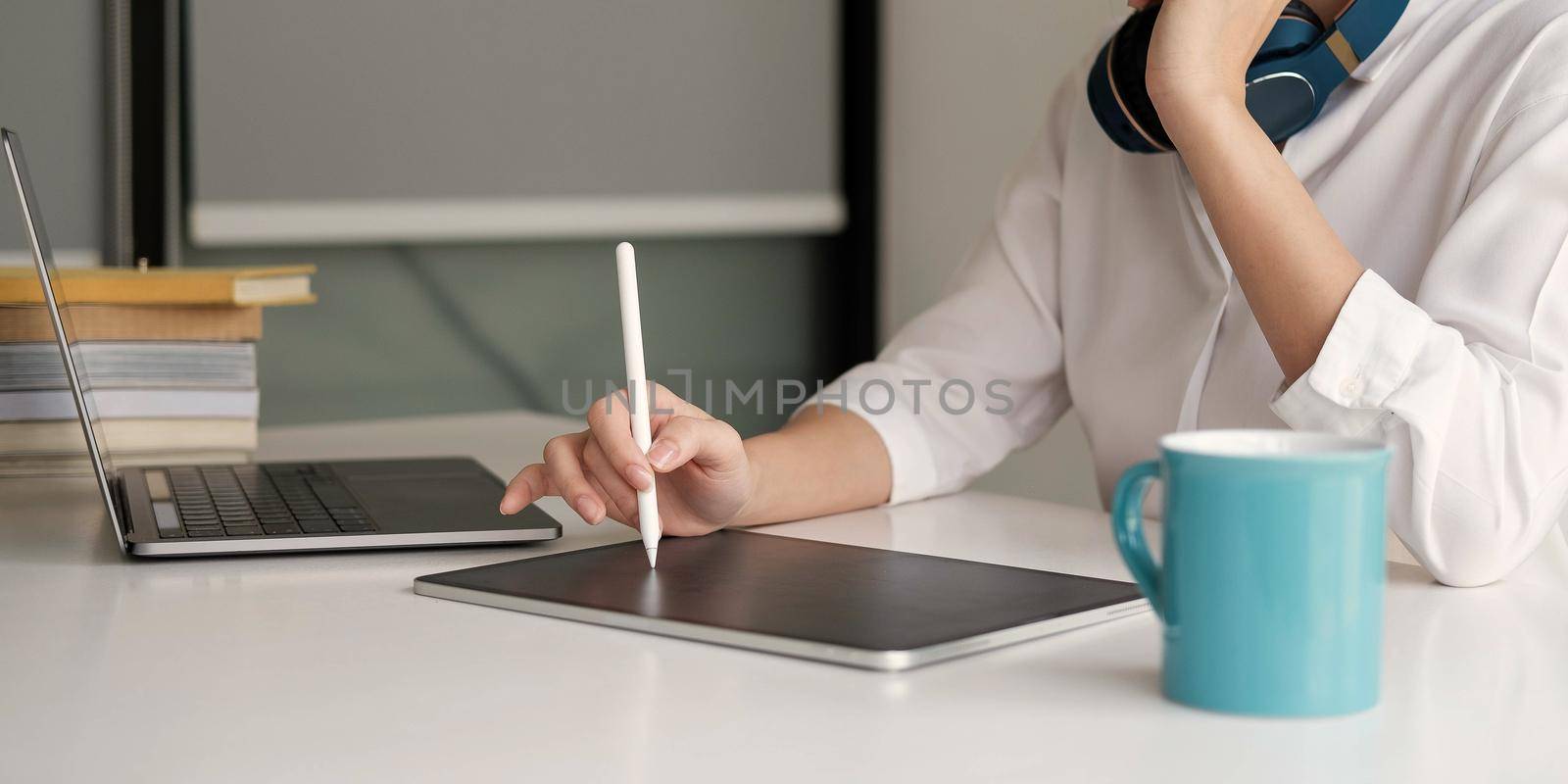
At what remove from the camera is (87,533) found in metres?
1.02

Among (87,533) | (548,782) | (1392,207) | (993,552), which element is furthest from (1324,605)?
(87,533)

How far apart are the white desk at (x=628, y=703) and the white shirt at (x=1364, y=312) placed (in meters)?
0.08

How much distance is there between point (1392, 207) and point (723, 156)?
1442mm

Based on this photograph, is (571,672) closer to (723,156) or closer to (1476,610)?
(1476,610)

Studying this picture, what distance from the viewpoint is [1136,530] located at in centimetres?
59

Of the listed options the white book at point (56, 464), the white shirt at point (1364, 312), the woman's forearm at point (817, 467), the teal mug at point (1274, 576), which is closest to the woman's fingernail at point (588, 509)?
the woman's forearm at point (817, 467)

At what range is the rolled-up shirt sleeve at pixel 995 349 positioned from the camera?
123 centimetres

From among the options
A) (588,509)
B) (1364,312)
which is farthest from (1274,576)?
(588,509)

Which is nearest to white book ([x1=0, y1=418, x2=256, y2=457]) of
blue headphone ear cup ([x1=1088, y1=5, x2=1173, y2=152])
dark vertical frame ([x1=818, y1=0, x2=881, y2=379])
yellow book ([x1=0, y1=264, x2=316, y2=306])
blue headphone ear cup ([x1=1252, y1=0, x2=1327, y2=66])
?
yellow book ([x1=0, y1=264, x2=316, y2=306])

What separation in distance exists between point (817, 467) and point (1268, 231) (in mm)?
349

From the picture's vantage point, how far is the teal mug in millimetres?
535

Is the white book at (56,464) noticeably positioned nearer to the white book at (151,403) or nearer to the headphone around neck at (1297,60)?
the white book at (151,403)

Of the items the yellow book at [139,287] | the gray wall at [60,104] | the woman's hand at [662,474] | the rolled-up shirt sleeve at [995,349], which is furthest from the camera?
the gray wall at [60,104]

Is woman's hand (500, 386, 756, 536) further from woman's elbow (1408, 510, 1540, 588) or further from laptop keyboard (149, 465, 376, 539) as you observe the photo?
woman's elbow (1408, 510, 1540, 588)
